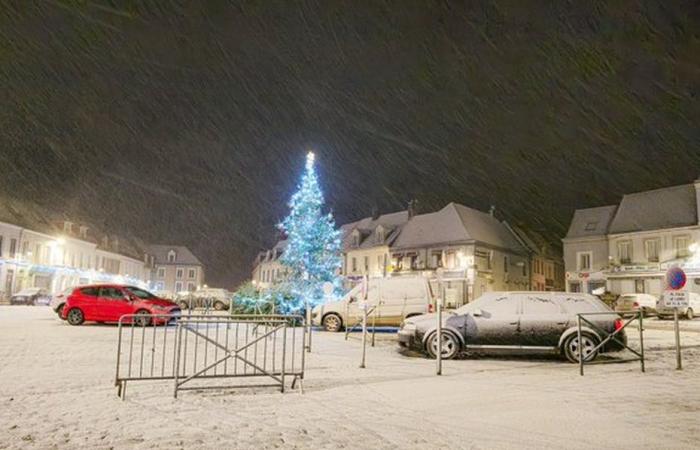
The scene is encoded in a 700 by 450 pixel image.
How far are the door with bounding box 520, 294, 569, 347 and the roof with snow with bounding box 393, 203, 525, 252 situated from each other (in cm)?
3335

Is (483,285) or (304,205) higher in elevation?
(304,205)

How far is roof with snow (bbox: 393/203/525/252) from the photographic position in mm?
46219

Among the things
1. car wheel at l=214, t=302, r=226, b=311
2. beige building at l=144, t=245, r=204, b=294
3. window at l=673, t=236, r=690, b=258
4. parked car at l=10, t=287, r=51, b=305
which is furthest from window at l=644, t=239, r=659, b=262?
beige building at l=144, t=245, r=204, b=294

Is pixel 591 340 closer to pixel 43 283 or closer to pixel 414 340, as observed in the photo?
pixel 414 340

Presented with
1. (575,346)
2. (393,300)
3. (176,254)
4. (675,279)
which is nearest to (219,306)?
(393,300)

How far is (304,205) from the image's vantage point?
94.2 feet

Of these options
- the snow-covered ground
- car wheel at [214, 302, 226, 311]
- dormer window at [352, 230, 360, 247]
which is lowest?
the snow-covered ground

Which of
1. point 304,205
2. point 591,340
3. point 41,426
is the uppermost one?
point 304,205

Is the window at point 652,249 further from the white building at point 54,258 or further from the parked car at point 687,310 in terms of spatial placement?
the white building at point 54,258

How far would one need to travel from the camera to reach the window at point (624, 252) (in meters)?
42.6

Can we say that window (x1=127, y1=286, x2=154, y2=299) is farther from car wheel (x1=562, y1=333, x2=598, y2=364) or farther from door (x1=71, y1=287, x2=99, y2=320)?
car wheel (x1=562, y1=333, x2=598, y2=364)

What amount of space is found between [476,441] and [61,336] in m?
13.9

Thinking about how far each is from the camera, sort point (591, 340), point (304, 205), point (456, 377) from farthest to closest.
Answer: point (304, 205) → point (591, 340) → point (456, 377)

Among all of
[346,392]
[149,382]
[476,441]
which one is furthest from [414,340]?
[476,441]
